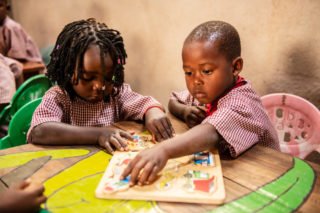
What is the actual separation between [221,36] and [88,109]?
22.5 inches

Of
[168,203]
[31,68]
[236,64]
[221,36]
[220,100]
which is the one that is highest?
[221,36]

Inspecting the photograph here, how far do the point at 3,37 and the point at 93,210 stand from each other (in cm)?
262

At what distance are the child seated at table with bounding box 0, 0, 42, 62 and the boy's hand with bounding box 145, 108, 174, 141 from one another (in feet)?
7.14

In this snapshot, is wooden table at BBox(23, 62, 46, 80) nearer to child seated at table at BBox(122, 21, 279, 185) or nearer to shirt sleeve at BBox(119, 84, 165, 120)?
shirt sleeve at BBox(119, 84, 165, 120)

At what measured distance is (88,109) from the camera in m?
1.29

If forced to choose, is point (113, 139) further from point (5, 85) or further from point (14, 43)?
point (14, 43)

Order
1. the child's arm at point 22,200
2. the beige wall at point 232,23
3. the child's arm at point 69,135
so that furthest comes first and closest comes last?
the beige wall at point 232,23 → the child's arm at point 69,135 → the child's arm at point 22,200

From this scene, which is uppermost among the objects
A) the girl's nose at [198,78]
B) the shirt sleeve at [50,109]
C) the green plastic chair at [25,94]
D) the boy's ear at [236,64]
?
the boy's ear at [236,64]

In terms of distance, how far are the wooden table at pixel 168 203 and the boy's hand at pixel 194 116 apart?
0.27 m

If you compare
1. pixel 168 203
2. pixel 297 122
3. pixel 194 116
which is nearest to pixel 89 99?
pixel 194 116

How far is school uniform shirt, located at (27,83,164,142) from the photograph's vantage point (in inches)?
47.5

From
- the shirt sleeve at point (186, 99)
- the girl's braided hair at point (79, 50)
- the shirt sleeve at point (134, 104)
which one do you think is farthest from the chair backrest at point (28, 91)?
the shirt sleeve at point (186, 99)

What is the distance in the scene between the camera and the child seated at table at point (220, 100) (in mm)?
998

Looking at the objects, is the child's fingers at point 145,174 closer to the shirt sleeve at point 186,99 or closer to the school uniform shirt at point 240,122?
the school uniform shirt at point 240,122
